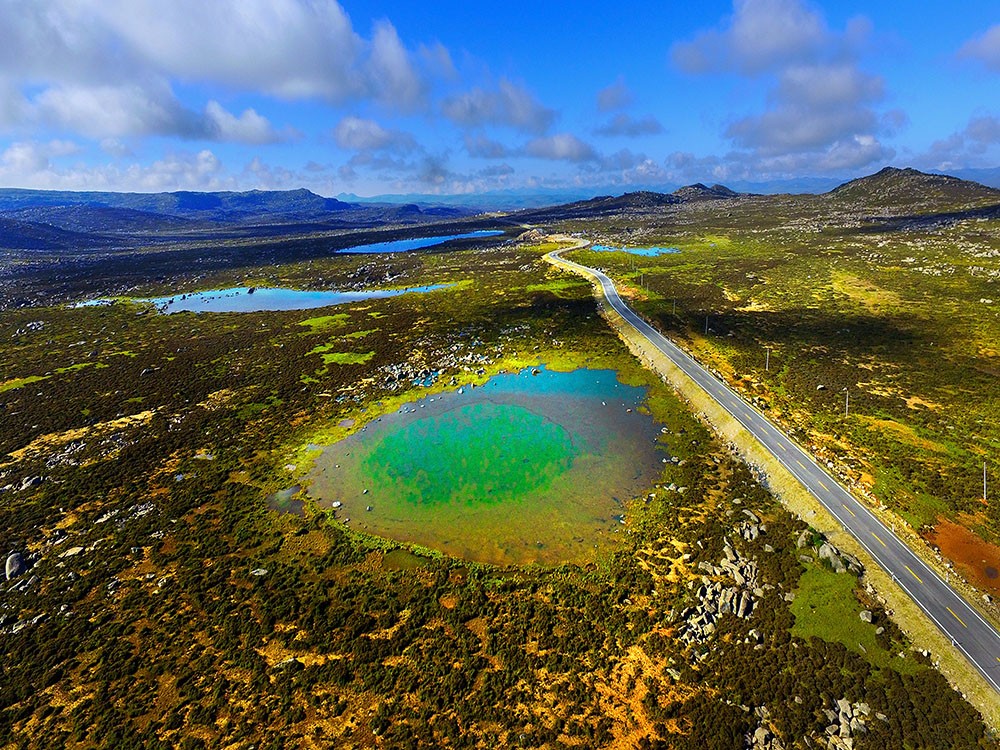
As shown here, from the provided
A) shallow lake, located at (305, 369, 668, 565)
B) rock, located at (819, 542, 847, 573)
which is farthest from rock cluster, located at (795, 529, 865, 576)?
shallow lake, located at (305, 369, 668, 565)

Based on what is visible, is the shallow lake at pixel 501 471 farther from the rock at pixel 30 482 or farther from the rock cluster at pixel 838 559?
the rock at pixel 30 482

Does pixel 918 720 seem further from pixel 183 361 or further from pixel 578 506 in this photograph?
pixel 183 361

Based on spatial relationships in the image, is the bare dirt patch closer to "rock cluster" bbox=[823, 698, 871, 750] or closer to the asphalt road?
the asphalt road

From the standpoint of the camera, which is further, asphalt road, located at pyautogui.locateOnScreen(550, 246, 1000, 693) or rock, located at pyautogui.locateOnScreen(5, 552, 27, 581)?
rock, located at pyautogui.locateOnScreen(5, 552, 27, 581)

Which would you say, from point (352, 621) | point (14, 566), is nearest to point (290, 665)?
point (352, 621)

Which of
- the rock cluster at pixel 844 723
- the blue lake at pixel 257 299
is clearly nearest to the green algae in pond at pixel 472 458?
the rock cluster at pixel 844 723

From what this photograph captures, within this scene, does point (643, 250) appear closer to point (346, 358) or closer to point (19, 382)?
point (346, 358)

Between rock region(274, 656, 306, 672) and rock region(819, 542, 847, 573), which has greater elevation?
rock region(819, 542, 847, 573)
